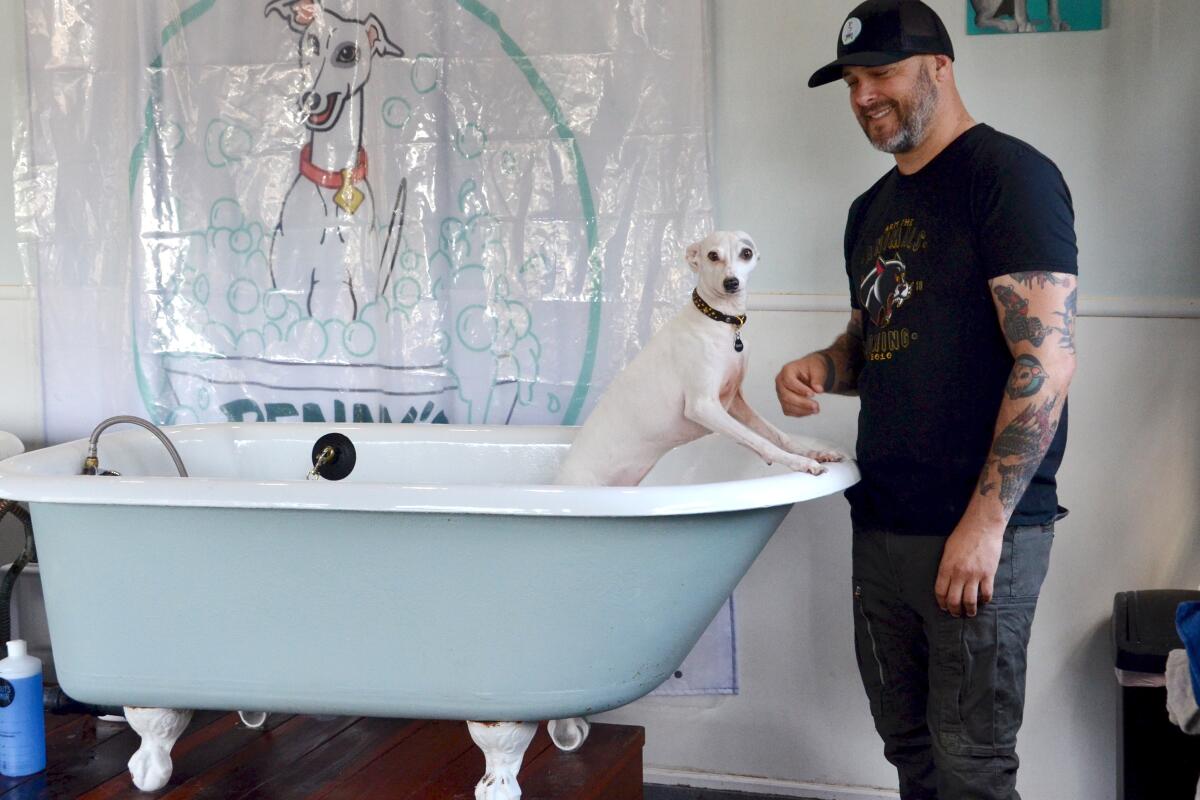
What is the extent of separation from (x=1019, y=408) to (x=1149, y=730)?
2.67 feet

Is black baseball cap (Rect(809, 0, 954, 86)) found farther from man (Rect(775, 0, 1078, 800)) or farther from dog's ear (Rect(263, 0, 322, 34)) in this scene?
dog's ear (Rect(263, 0, 322, 34))

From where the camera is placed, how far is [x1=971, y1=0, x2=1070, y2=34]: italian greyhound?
7.40 ft

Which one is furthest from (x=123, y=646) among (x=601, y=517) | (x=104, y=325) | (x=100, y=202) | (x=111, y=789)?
(x=100, y=202)

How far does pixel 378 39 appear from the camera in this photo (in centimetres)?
252

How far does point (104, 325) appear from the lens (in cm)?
276

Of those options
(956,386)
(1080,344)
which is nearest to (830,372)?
(956,386)

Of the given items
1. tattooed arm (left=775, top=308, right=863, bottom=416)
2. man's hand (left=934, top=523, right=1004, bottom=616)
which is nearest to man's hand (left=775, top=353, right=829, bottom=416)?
tattooed arm (left=775, top=308, right=863, bottom=416)

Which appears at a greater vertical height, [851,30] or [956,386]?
[851,30]

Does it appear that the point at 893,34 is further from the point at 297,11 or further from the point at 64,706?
the point at 64,706

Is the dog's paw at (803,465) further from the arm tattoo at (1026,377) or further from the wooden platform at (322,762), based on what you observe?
the wooden platform at (322,762)

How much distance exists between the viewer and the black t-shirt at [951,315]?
158 centimetres

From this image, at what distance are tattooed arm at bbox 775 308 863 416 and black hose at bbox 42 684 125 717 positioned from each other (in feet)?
5.06

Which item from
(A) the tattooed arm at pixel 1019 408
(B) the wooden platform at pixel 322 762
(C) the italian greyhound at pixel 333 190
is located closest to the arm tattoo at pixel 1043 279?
(A) the tattooed arm at pixel 1019 408

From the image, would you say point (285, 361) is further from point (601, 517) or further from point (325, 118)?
point (601, 517)
